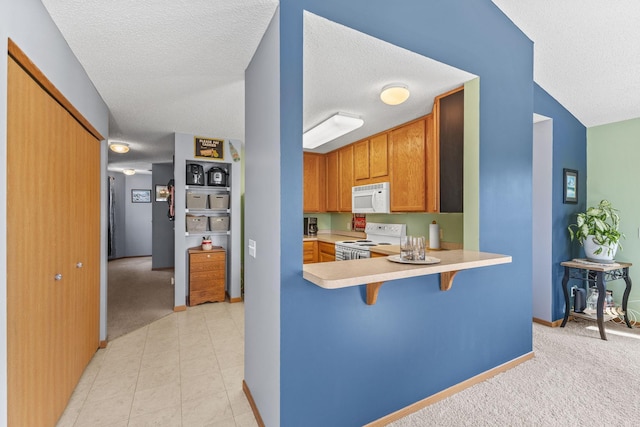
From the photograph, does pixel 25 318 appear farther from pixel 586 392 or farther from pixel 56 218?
pixel 586 392

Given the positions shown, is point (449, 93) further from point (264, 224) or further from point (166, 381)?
point (166, 381)

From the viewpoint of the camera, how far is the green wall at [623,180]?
11.0ft

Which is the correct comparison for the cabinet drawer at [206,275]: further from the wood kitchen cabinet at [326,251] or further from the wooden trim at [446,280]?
the wooden trim at [446,280]

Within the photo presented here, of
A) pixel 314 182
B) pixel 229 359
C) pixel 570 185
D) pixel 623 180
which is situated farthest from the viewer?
pixel 314 182

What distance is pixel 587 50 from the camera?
8.50 ft

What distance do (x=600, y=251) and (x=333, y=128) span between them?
3026mm

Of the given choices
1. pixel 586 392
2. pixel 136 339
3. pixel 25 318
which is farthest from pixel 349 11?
pixel 136 339


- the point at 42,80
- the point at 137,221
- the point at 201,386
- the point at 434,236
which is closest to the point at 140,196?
the point at 137,221

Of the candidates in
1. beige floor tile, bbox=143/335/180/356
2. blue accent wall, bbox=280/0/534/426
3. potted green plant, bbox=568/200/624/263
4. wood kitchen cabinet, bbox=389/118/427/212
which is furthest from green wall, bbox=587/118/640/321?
beige floor tile, bbox=143/335/180/356

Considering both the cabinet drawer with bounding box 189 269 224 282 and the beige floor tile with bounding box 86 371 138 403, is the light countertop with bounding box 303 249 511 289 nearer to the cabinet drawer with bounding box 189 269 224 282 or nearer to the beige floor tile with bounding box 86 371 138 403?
the beige floor tile with bounding box 86 371 138 403

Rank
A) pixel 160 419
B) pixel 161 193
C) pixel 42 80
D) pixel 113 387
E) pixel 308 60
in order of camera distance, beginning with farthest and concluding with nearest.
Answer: pixel 161 193, pixel 113 387, pixel 308 60, pixel 160 419, pixel 42 80

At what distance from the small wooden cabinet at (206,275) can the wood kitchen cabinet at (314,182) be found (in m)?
1.50

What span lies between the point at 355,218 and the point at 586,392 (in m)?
3.25

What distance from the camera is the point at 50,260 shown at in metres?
1.74
